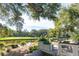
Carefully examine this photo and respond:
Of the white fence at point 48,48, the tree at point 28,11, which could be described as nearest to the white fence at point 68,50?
the white fence at point 48,48

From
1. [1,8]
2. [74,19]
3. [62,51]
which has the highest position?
[1,8]

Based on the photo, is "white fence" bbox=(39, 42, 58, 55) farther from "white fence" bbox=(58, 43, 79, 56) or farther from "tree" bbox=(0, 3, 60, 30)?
"tree" bbox=(0, 3, 60, 30)

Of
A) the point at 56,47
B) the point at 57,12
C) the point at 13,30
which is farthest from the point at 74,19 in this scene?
the point at 13,30

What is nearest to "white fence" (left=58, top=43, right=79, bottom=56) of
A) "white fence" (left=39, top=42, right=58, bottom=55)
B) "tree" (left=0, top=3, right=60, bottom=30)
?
"white fence" (left=39, top=42, right=58, bottom=55)

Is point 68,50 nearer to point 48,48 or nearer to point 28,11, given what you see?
point 48,48

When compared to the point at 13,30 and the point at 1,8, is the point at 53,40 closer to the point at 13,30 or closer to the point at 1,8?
the point at 13,30

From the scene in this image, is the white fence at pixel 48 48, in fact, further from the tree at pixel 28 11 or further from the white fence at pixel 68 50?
the tree at pixel 28 11

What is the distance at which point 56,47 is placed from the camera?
60.7 inches

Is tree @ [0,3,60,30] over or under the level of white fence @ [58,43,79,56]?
over

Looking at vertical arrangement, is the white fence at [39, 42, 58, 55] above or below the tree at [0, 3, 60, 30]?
below

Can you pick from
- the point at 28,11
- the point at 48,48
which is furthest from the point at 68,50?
the point at 28,11

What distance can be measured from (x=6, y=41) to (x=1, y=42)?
44 millimetres

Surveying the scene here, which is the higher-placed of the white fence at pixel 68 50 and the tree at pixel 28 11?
the tree at pixel 28 11

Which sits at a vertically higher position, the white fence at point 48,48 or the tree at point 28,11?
the tree at point 28,11
